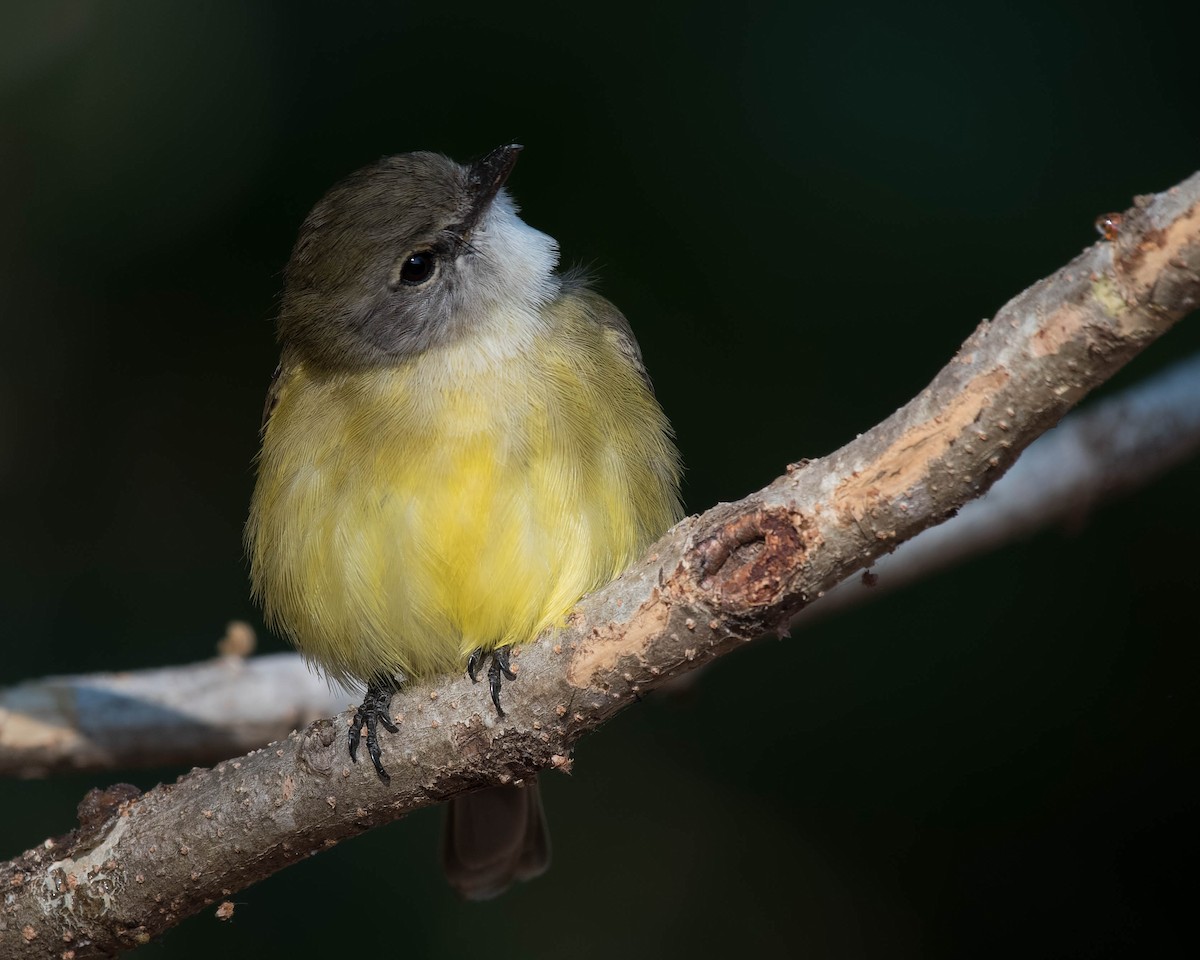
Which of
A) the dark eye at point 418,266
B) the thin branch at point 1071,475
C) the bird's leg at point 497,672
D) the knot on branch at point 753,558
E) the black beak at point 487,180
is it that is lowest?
the knot on branch at point 753,558

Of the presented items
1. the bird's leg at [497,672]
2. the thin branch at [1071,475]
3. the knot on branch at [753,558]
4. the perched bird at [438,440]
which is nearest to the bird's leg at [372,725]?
the perched bird at [438,440]

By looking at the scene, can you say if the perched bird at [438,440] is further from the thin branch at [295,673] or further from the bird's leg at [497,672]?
the thin branch at [295,673]

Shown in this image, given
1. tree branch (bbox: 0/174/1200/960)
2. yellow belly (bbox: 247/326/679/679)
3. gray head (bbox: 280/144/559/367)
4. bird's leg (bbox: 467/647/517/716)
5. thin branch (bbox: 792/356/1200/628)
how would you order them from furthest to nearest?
1. thin branch (bbox: 792/356/1200/628)
2. gray head (bbox: 280/144/559/367)
3. yellow belly (bbox: 247/326/679/679)
4. bird's leg (bbox: 467/647/517/716)
5. tree branch (bbox: 0/174/1200/960)

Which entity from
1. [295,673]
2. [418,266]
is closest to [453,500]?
[418,266]

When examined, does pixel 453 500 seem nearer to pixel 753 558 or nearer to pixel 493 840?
pixel 753 558

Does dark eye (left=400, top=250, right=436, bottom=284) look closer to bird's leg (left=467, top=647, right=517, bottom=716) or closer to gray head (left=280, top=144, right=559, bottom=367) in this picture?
gray head (left=280, top=144, right=559, bottom=367)

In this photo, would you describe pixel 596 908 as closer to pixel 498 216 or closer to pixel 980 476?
pixel 498 216

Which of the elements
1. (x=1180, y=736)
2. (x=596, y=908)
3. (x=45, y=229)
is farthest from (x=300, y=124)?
(x=1180, y=736)

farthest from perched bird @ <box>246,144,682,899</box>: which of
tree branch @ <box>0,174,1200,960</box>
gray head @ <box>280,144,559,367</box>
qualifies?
tree branch @ <box>0,174,1200,960</box>
